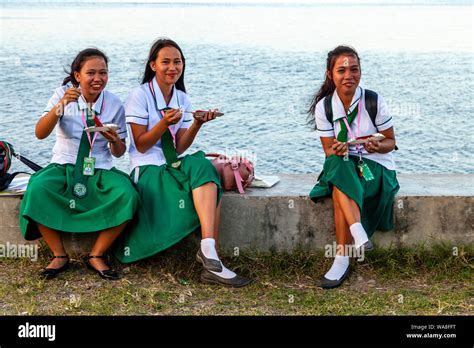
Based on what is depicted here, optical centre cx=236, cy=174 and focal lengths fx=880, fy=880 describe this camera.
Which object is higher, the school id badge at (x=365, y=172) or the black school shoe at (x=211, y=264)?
the school id badge at (x=365, y=172)

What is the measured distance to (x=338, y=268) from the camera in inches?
185

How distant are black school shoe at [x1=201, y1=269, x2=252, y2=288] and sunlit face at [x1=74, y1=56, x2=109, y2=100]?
1.18m

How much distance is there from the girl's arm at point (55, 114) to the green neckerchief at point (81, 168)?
0.19 meters

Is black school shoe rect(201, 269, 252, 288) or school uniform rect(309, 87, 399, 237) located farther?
school uniform rect(309, 87, 399, 237)

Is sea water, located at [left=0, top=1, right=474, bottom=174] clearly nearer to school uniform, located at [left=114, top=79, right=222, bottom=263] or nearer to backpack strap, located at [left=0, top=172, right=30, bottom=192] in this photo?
school uniform, located at [left=114, top=79, right=222, bottom=263]

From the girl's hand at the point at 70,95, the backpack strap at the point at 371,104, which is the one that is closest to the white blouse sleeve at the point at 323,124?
the backpack strap at the point at 371,104

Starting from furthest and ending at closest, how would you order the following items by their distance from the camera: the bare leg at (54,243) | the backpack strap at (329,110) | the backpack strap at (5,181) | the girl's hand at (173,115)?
the backpack strap at (5,181)
the backpack strap at (329,110)
the bare leg at (54,243)
the girl's hand at (173,115)

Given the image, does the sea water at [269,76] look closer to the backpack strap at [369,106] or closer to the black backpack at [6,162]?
the backpack strap at [369,106]

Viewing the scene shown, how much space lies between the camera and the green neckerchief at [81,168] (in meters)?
4.76

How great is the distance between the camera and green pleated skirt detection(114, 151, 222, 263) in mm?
4742

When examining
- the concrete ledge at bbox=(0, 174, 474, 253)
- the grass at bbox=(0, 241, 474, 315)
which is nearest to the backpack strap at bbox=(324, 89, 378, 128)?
the concrete ledge at bbox=(0, 174, 474, 253)

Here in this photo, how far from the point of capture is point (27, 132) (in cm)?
967

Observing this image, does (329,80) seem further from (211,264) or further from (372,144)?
(211,264)

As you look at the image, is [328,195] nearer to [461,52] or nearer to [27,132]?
[27,132]
